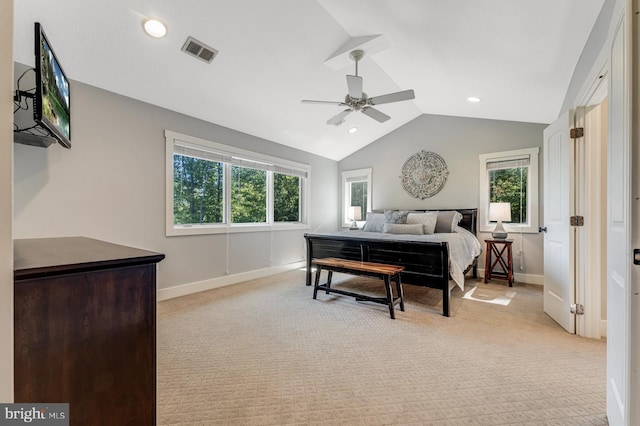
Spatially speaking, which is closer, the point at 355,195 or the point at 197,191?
the point at 197,191

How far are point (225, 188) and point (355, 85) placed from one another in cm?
251

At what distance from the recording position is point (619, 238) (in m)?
1.22

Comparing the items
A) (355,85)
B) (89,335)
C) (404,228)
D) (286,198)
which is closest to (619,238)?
(89,335)

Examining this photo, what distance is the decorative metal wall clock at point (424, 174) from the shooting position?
5.13m

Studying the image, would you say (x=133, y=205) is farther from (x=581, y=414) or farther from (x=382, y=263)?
(x=581, y=414)

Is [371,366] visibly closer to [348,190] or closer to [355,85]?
[355,85]

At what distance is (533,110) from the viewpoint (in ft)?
12.0

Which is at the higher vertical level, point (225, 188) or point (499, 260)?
point (225, 188)

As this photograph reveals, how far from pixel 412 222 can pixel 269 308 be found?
273 cm

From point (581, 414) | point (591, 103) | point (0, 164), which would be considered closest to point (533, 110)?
point (591, 103)

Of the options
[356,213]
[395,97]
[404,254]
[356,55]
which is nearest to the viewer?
[395,97]

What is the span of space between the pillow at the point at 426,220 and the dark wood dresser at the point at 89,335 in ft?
13.2

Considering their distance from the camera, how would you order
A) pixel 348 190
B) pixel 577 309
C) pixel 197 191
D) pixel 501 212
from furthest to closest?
1. pixel 348 190
2. pixel 501 212
3. pixel 197 191
4. pixel 577 309

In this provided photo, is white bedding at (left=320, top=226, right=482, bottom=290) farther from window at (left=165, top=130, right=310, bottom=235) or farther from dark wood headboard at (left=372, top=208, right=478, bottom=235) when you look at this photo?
window at (left=165, top=130, right=310, bottom=235)
